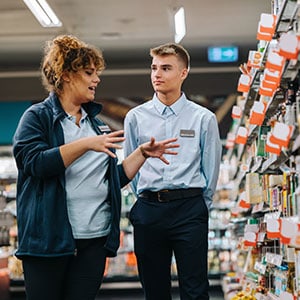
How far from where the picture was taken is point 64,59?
3.13 m

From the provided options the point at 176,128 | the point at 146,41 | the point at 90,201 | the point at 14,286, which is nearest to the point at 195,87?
the point at 146,41

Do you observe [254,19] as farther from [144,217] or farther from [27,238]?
[27,238]

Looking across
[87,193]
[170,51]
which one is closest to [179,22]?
[170,51]

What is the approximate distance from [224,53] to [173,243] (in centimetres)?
715

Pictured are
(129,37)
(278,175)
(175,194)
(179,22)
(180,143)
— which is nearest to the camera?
(175,194)

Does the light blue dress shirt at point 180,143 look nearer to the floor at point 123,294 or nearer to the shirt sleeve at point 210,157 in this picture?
the shirt sleeve at point 210,157

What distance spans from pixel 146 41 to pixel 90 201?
7.74 meters

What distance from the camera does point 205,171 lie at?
4.25 m

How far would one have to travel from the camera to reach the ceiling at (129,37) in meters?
9.02

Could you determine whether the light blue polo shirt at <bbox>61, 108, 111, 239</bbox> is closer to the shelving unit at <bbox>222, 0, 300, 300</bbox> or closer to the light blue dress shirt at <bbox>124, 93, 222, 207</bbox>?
the shelving unit at <bbox>222, 0, 300, 300</bbox>

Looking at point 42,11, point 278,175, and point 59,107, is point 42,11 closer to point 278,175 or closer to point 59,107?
point 278,175

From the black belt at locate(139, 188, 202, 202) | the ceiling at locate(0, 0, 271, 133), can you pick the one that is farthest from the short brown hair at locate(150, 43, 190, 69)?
the ceiling at locate(0, 0, 271, 133)

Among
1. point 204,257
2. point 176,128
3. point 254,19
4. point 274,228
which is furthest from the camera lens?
point 254,19

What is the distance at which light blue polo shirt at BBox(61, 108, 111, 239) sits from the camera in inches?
119
